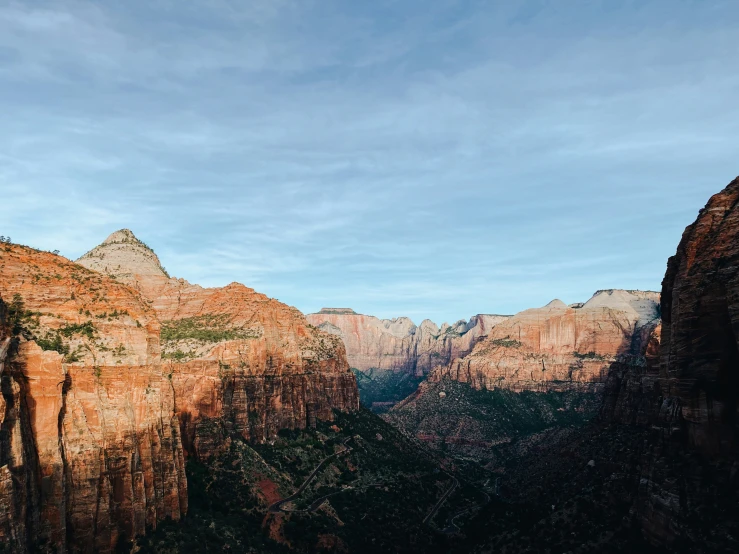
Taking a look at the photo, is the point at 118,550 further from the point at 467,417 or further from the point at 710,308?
the point at 467,417

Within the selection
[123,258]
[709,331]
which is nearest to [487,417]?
[123,258]

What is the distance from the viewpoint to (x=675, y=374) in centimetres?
4378

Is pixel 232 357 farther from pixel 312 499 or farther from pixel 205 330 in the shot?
pixel 312 499

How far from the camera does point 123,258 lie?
389ft

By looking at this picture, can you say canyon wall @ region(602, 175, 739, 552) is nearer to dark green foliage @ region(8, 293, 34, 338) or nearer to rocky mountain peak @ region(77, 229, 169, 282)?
dark green foliage @ region(8, 293, 34, 338)

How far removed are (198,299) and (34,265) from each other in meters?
60.8

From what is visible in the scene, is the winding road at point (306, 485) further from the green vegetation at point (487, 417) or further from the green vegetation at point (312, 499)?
the green vegetation at point (487, 417)

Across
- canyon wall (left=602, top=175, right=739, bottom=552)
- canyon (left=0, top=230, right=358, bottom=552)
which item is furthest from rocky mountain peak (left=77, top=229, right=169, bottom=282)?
canyon wall (left=602, top=175, right=739, bottom=552)

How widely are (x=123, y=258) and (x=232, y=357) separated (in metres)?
44.4

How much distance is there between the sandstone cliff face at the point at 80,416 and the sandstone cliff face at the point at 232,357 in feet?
82.9

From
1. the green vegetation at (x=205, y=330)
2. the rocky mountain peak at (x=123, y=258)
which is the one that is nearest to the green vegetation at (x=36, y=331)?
the green vegetation at (x=205, y=330)

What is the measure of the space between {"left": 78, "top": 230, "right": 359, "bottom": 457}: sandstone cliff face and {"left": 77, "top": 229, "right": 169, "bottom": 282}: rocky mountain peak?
0.22 metres

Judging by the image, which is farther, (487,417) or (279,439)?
(487,417)

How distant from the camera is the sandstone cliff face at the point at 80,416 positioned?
115ft
